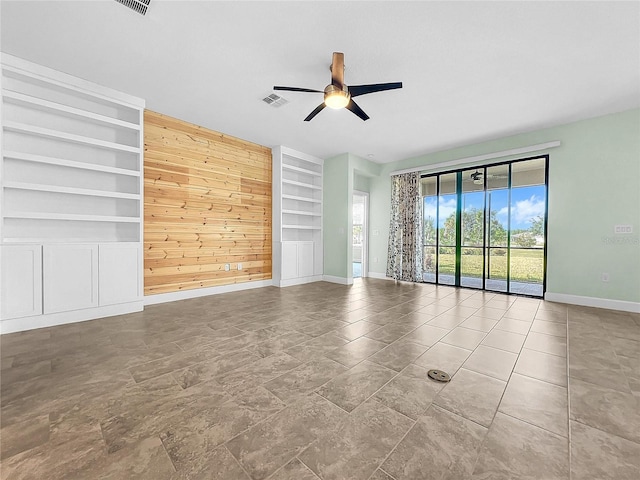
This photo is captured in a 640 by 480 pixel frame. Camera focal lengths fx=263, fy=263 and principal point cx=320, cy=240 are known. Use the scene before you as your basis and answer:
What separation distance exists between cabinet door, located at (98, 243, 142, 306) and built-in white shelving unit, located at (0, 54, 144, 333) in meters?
0.01

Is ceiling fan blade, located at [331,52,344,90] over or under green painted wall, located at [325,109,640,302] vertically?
over

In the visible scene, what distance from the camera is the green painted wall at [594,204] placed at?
157 inches

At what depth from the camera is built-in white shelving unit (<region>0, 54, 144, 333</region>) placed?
9.86ft

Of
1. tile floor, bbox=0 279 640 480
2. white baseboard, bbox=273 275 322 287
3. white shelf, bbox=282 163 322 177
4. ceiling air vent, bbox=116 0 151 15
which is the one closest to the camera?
tile floor, bbox=0 279 640 480

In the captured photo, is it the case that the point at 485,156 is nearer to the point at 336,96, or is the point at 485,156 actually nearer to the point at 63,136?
the point at 336,96

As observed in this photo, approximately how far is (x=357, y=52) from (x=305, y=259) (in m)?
4.40

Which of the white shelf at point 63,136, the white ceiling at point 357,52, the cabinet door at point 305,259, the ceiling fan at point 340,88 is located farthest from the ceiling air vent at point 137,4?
the cabinet door at point 305,259

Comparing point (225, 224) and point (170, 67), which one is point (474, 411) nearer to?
point (170, 67)

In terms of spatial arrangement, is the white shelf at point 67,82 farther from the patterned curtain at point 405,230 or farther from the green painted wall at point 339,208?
the patterned curtain at point 405,230

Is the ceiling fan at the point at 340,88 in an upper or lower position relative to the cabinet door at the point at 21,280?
upper

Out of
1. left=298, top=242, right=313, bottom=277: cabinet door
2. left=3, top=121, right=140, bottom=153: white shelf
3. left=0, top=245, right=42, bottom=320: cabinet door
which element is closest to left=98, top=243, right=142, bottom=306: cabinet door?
left=0, top=245, right=42, bottom=320: cabinet door

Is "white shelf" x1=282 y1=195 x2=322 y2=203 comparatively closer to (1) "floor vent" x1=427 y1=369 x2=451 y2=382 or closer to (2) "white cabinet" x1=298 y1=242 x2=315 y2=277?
(2) "white cabinet" x1=298 y1=242 x2=315 y2=277

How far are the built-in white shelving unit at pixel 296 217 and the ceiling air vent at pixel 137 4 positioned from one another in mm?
3513

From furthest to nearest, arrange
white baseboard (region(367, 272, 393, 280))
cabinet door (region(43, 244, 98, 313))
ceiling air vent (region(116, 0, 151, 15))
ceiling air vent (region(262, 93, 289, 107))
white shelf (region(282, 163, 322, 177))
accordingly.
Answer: white baseboard (region(367, 272, 393, 280)) → white shelf (region(282, 163, 322, 177)) → ceiling air vent (region(262, 93, 289, 107)) → cabinet door (region(43, 244, 98, 313)) → ceiling air vent (region(116, 0, 151, 15))
